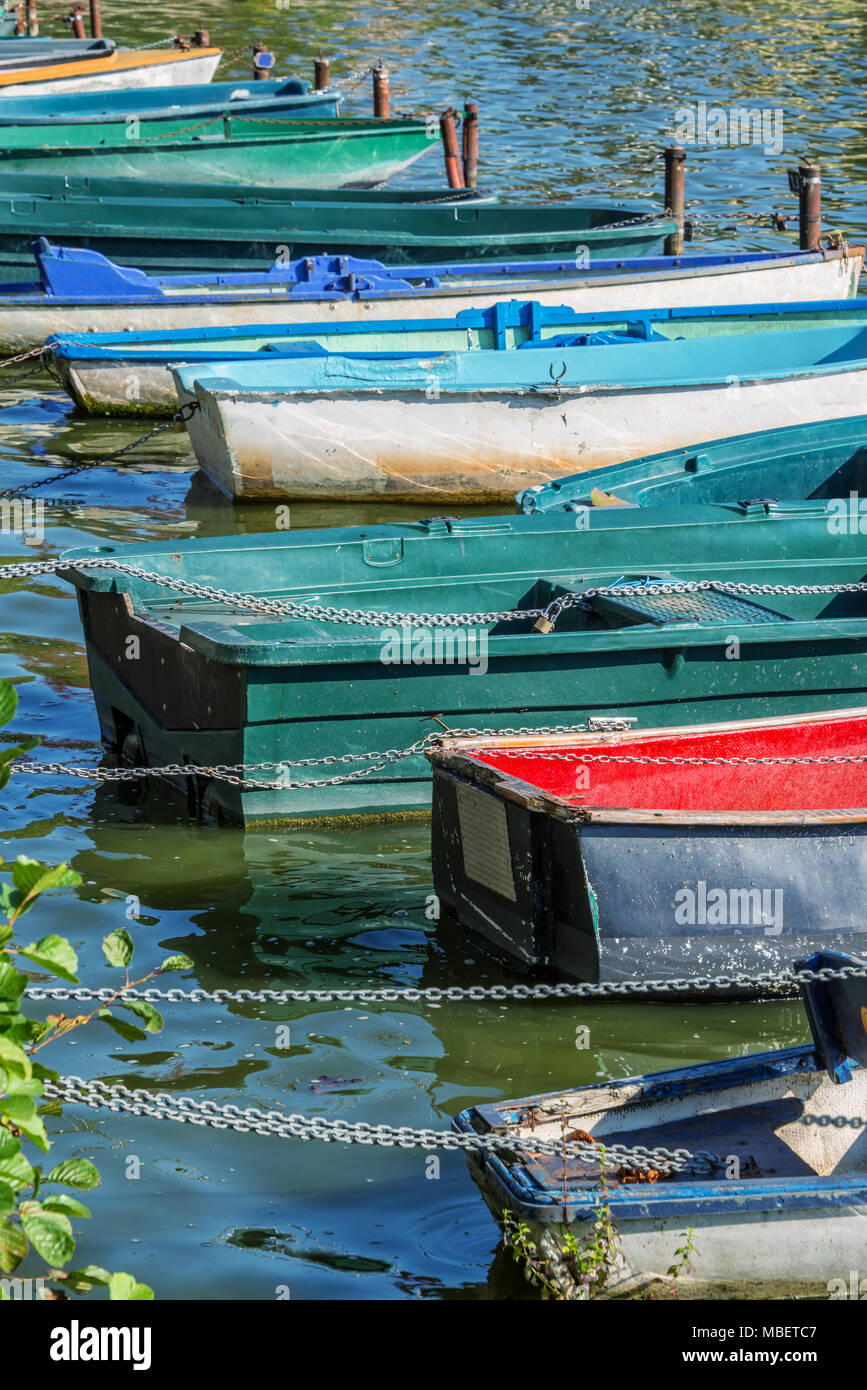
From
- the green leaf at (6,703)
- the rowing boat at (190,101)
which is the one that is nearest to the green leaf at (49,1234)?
the green leaf at (6,703)

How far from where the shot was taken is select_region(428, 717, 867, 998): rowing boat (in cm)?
578

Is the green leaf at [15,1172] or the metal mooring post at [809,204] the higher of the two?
the metal mooring post at [809,204]

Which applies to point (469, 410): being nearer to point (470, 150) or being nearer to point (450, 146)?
point (450, 146)

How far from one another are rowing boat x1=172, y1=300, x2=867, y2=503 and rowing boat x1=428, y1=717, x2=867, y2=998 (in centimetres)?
537

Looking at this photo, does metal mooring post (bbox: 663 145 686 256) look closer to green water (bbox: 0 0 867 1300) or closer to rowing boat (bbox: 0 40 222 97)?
green water (bbox: 0 0 867 1300)

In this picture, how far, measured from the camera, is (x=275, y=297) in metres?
13.6

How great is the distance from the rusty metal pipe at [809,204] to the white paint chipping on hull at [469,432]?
14.1ft

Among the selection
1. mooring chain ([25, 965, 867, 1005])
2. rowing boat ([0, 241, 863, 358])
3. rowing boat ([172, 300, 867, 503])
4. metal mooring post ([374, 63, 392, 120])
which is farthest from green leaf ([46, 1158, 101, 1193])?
metal mooring post ([374, 63, 392, 120])

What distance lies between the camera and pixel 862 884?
5.98 meters

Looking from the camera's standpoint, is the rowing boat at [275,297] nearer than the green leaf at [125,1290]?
No

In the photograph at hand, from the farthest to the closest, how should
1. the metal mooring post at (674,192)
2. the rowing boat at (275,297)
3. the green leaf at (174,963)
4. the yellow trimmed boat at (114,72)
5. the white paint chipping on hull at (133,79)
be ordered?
the yellow trimmed boat at (114,72), the white paint chipping on hull at (133,79), the metal mooring post at (674,192), the rowing boat at (275,297), the green leaf at (174,963)

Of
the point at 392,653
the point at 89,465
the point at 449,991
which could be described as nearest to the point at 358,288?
the point at 89,465

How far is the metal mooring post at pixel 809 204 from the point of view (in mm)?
15602

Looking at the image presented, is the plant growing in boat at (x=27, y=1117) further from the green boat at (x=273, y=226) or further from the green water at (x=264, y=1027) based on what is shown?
the green boat at (x=273, y=226)
